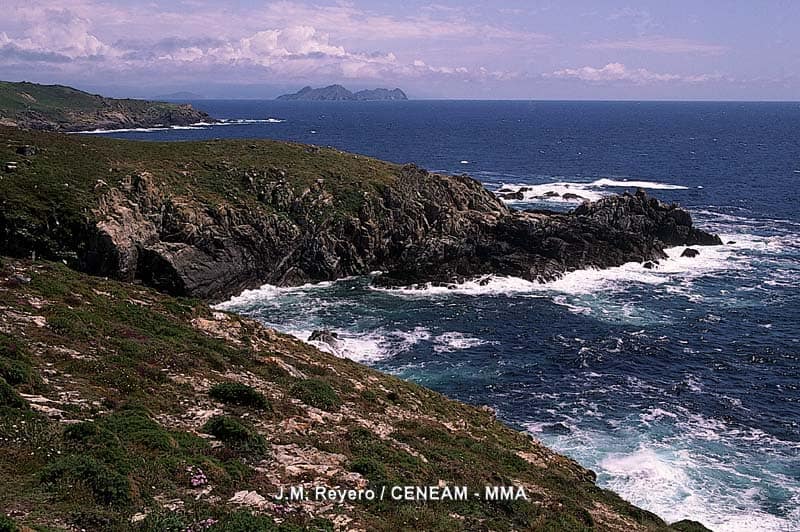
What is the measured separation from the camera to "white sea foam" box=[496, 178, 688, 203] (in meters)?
120

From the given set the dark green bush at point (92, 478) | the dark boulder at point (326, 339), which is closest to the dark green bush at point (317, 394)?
the dark green bush at point (92, 478)

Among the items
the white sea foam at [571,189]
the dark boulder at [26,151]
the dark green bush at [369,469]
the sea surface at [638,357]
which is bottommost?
the sea surface at [638,357]

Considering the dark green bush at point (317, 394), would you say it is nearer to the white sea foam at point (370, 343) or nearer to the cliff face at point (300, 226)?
the white sea foam at point (370, 343)

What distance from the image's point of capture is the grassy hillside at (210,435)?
55.8ft

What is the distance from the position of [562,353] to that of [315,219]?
3822 cm

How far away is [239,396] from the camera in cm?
2634

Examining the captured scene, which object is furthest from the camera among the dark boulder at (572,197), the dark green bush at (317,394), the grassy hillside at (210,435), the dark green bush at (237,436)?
the dark boulder at (572,197)

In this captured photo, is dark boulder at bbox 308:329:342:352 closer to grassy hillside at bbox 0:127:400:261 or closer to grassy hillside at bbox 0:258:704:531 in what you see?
grassy hillside at bbox 0:258:704:531

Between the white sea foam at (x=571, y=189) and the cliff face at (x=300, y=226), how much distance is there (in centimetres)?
2623

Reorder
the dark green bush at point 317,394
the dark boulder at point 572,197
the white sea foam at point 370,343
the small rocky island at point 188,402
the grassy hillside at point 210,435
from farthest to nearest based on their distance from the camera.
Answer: the dark boulder at point 572,197 → the white sea foam at point 370,343 → the dark green bush at point 317,394 → the small rocky island at point 188,402 → the grassy hillside at point 210,435

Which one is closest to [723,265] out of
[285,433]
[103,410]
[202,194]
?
[202,194]

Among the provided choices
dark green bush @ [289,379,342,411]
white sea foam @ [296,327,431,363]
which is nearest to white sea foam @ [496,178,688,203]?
white sea foam @ [296,327,431,363]

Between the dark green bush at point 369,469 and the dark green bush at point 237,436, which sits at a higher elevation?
the dark green bush at point 237,436

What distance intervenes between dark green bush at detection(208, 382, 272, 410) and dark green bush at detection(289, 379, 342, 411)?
303 centimetres
